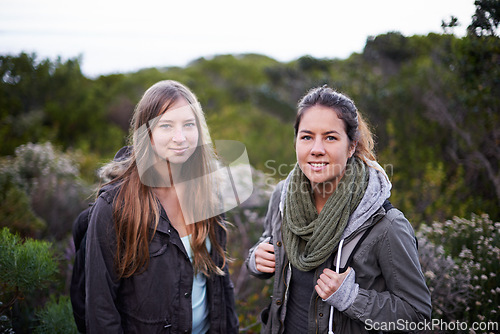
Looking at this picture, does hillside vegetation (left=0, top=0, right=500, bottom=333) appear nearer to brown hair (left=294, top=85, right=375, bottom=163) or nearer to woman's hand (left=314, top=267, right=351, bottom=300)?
brown hair (left=294, top=85, right=375, bottom=163)

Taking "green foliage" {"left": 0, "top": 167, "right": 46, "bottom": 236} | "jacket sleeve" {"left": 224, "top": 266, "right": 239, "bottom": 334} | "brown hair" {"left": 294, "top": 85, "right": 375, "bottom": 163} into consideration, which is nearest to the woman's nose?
"brown hair" {"left": 294, "top": 85, "right": 375, "bottom": 163}

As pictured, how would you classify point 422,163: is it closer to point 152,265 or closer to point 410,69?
point 410,69

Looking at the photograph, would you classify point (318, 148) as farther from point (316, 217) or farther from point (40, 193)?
point (40, 193)

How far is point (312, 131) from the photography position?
1.84 metres

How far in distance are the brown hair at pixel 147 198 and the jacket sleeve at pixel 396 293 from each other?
92 centimetres

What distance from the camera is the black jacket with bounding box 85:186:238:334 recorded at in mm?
1792

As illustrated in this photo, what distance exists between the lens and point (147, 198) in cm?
201

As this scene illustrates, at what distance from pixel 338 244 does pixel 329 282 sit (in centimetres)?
21

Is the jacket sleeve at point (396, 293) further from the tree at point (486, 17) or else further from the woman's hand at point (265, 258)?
the tree at point (486, 17)

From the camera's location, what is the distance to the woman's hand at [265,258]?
199 centimetres

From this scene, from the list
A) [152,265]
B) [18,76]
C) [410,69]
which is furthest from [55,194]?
[410,69]

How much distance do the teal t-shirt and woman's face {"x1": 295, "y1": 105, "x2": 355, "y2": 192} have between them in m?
0.86

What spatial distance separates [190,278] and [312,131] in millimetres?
1083

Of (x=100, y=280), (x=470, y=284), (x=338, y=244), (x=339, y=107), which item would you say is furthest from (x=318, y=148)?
(x=470, y=284)
